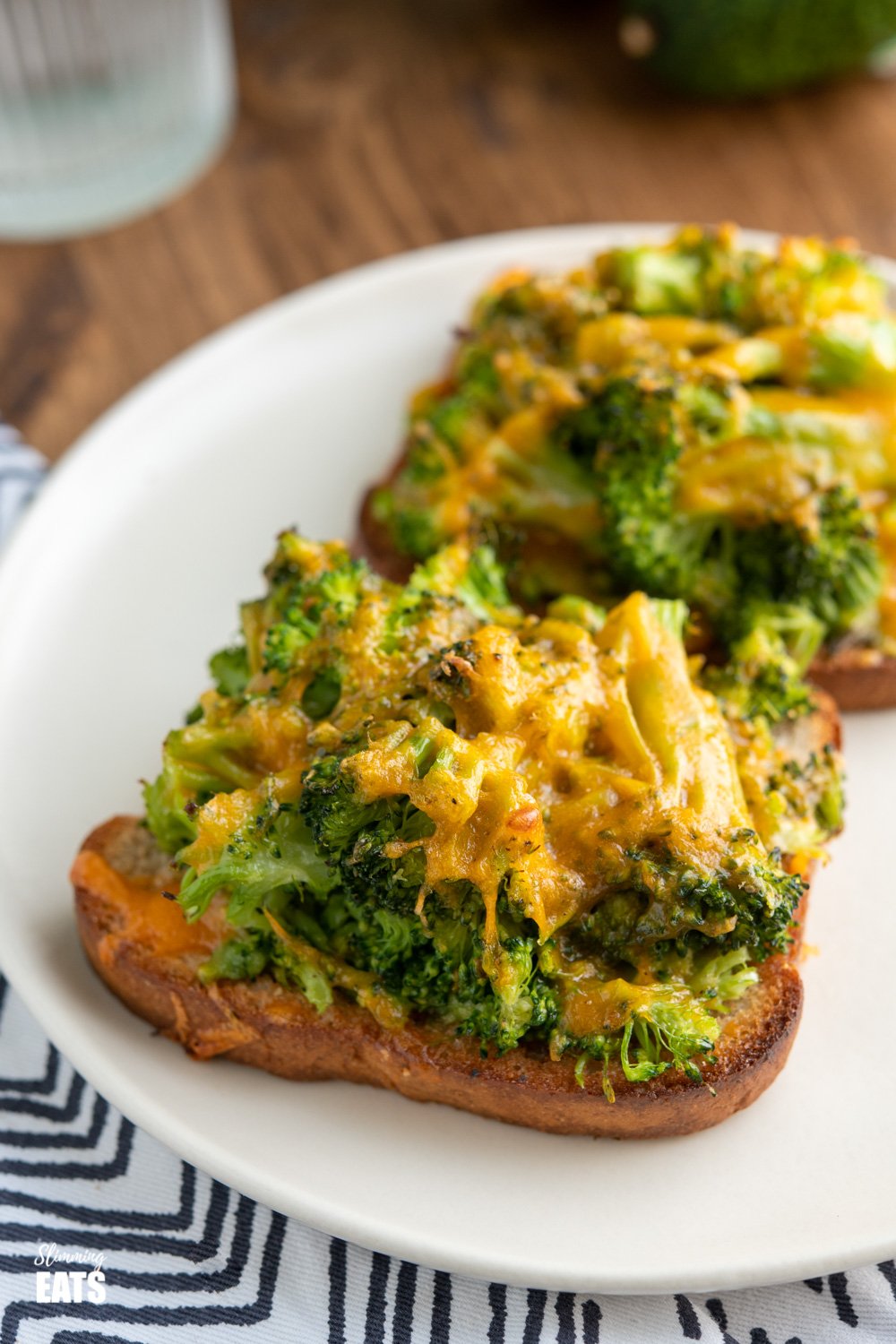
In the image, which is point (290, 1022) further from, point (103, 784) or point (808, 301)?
point (808, 301)

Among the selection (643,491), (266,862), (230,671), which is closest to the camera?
(266,862)

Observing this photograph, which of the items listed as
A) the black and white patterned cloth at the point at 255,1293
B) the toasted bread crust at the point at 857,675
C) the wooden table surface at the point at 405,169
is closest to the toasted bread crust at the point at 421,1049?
the black and white patterned cloth at the point at 255,1293

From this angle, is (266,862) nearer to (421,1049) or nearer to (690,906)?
(421,1049)

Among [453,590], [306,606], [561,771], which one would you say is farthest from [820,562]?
[306,606]

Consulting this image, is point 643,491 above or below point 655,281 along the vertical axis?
below

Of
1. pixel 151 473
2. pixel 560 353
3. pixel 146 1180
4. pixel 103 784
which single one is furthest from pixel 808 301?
pixel 146 1180

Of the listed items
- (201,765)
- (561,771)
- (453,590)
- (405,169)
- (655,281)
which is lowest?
(201,765)
